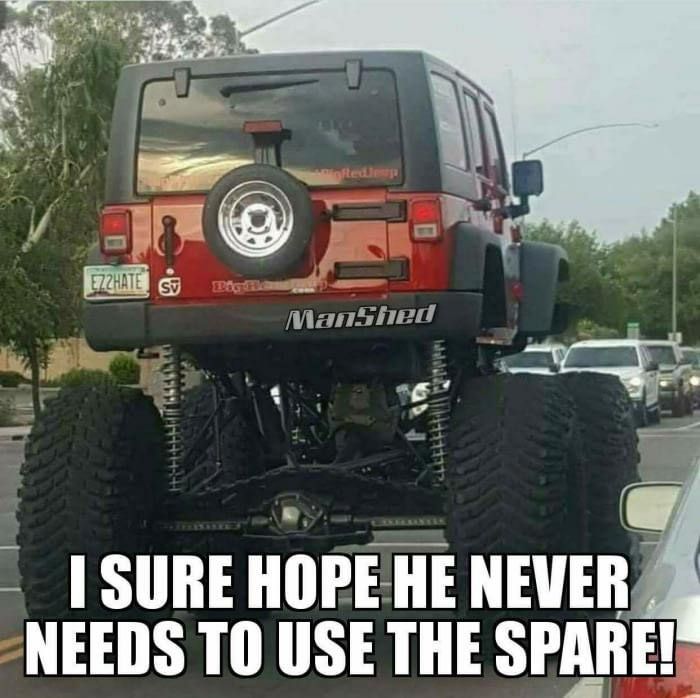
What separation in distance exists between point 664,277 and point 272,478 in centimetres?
8942

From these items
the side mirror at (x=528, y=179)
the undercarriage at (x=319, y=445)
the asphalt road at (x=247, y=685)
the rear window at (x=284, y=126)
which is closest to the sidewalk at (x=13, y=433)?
the side mirror at (x=528, y=179)

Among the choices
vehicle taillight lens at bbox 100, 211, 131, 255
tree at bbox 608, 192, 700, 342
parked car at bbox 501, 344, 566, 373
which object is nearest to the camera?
vehicle taillight lens at bbox 100, 211, 131, 255

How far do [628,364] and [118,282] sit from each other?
27517 mm

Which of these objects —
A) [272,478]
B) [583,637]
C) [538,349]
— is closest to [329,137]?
[272,478]

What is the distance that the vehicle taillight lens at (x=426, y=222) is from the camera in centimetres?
811

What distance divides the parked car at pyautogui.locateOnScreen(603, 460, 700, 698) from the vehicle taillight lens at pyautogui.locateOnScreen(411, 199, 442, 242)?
327 cm

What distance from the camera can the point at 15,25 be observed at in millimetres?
54750

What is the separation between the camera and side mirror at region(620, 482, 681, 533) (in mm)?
5035

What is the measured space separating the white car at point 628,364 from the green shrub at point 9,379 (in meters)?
28.6

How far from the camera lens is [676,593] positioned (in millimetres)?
3783

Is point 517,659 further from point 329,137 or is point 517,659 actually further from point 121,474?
point 329,137

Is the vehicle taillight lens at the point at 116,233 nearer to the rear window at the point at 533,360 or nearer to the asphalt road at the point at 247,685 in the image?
the asphalt road at the point at 247,685

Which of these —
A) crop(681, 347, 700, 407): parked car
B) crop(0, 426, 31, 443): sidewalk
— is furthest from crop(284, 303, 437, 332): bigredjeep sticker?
crop(681, 347, 700, 407): parked car
